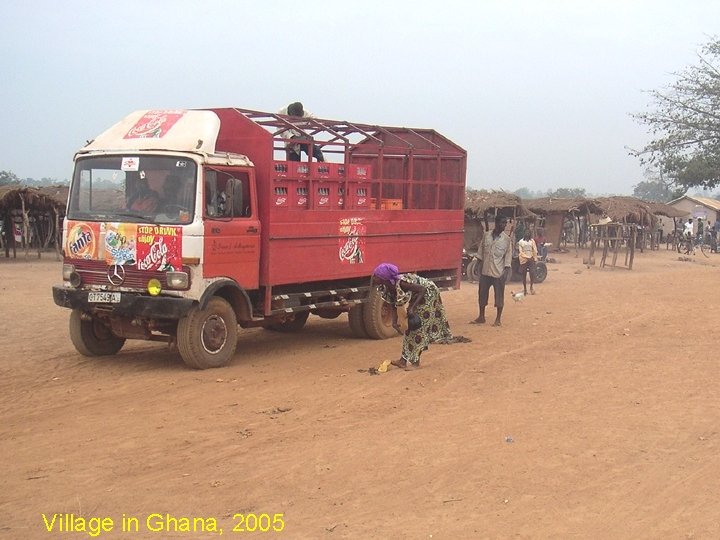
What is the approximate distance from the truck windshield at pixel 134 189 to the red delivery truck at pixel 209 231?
0.05 ft

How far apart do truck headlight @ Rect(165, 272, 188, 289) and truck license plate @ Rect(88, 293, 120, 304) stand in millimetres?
620

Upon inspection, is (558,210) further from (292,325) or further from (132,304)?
(132,304)

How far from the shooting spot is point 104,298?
880cm

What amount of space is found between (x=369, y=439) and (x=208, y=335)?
3.26m

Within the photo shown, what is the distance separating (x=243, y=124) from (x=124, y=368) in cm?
320

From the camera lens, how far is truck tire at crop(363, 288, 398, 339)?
1162 centimetres

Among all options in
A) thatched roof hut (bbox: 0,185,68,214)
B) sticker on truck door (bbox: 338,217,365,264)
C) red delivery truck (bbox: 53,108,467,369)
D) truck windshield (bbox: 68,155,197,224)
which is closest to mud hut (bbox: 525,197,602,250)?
thatched roof hut (bbox: 0,185,68,214)

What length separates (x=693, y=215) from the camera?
50.4m

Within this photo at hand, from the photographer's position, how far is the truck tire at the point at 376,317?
38.1 feet

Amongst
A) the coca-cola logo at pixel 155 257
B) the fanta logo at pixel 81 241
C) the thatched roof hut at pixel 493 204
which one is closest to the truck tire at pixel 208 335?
the coca-cola logo at pixel 155 257

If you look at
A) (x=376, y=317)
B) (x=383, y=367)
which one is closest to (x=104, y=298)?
(x=383, y=367)

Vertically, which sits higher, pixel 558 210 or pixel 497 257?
pixel 558 210

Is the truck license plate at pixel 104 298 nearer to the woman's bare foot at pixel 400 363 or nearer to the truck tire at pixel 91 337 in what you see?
the truck tire at pixel 91 337

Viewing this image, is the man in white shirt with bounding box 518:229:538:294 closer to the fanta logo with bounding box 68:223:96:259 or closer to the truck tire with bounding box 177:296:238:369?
the truck tire with bounding box 177:296:238:369
